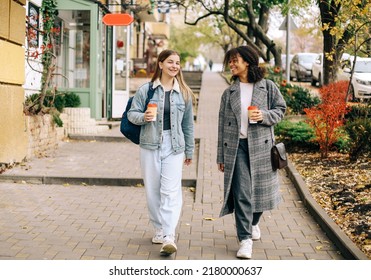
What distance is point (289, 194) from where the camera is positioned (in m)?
8.91

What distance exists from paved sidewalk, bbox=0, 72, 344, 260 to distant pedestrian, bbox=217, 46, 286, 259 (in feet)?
1.49

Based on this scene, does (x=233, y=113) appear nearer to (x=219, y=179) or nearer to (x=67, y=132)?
(x=219, y=179)

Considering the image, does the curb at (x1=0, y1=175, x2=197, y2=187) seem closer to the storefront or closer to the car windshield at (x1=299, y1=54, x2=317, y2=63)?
the storefront

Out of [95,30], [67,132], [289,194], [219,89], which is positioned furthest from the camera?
[219,89]

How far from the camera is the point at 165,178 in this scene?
5.68m

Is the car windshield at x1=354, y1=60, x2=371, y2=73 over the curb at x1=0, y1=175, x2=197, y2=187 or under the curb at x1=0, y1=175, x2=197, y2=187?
over

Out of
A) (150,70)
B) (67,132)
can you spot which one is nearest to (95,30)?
(67,132)

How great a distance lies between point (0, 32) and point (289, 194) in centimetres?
502

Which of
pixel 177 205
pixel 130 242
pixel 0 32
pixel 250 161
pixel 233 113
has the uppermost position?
pixel 0 32

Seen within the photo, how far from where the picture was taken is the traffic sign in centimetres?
1501

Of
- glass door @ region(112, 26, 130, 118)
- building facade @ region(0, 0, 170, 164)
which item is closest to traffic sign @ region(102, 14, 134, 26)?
building facade @ region(0, 0, 170, 164)

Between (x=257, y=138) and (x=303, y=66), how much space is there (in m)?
25.7

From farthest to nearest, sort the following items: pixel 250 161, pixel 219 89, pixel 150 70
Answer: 1. pixel 150 70
2. pixel 219 89
3. pixel 250 161

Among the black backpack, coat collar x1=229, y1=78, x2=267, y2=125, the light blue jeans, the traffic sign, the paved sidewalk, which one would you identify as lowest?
the paved sidewalk
